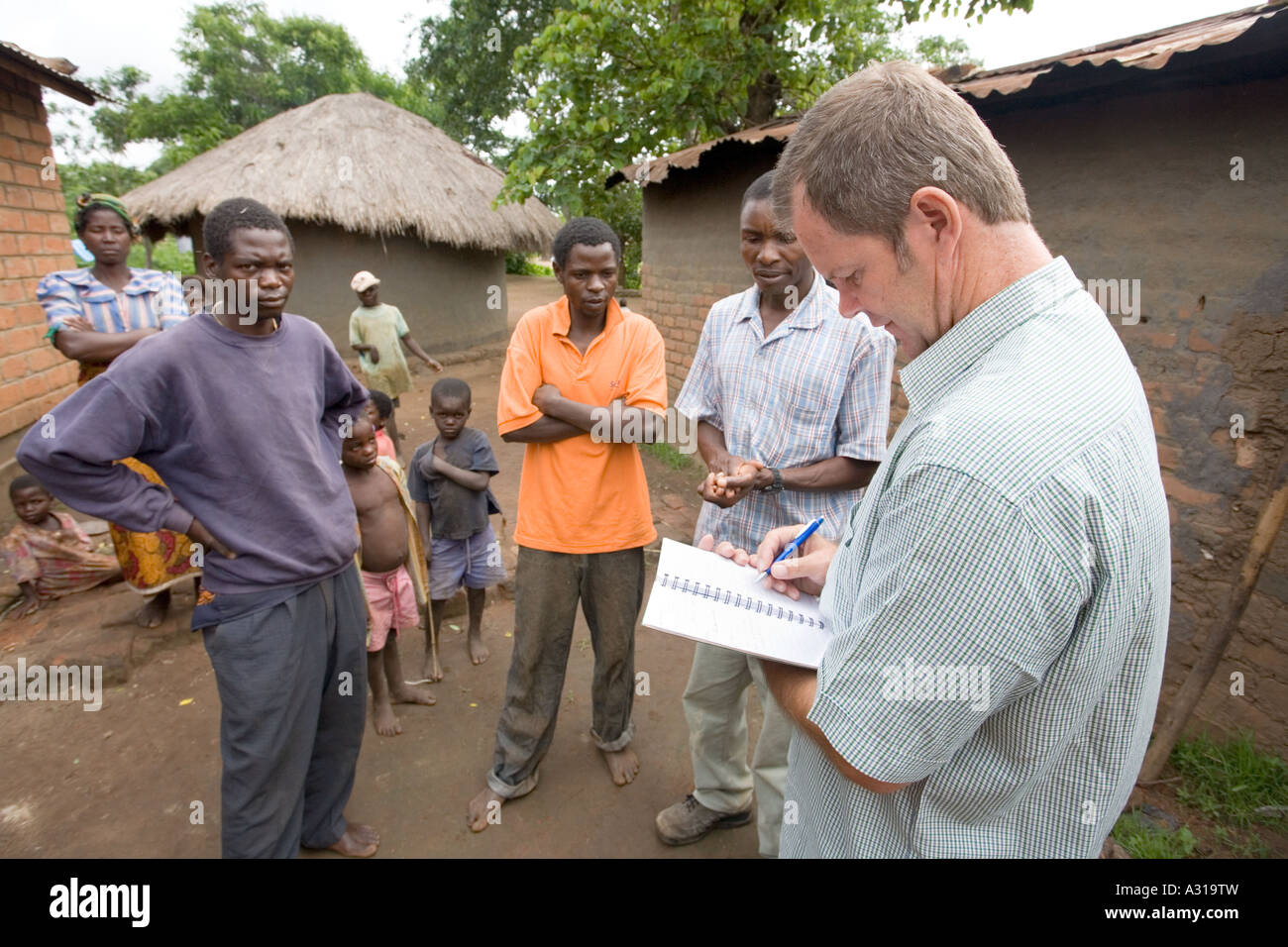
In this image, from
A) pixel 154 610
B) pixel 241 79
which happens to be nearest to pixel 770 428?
pixel 154 610

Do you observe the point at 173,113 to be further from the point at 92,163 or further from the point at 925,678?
the point at 925,678

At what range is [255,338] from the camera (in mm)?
1975

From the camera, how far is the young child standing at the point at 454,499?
3.55 m

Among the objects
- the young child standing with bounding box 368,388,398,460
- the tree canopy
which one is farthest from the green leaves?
the young child standing with bounding box 368,388,398,460

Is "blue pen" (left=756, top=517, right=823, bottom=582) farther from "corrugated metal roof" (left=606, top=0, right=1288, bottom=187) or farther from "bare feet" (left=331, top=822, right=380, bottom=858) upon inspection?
"bare feet" (left=331, top=822, right=380, bottom=858)

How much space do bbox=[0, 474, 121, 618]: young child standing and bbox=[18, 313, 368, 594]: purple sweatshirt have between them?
296 cm

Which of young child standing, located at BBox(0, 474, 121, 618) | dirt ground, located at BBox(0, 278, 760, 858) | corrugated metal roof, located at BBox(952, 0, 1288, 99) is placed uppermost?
corrugated metal roof, located at BBox(952, 0, 1288, 99)

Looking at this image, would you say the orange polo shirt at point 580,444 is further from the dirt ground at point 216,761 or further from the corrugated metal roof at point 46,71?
the corrugated metal roof at point 46,71

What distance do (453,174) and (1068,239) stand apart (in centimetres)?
1148

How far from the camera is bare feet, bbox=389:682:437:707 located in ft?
11.0

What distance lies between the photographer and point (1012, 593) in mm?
825

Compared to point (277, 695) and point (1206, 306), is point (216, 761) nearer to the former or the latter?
point (277, 695)

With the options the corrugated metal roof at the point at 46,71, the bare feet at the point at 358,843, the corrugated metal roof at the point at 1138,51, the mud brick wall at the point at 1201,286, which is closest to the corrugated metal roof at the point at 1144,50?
the corrugated metal roof at the point at 1138,51

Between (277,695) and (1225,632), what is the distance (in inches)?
125
